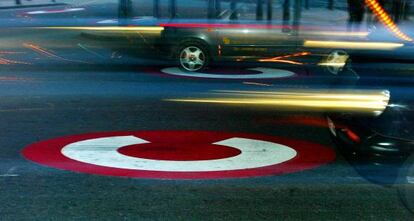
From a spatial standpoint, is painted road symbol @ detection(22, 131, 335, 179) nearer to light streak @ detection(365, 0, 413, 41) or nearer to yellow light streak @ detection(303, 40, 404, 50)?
yellow light streak @ detection(303, 40, 404, 50)

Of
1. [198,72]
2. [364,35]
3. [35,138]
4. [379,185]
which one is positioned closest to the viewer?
[379,185]

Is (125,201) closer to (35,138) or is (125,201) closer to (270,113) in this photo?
(35,138)

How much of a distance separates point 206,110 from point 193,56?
3023 mm

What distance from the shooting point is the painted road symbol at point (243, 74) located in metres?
10.4

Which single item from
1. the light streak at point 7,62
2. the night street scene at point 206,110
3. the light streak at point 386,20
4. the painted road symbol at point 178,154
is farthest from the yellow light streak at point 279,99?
the light streak at point 7,62

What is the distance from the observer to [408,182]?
15.0 feet

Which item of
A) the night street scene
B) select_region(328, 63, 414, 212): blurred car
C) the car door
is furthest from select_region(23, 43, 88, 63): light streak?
select_region(328, 63, 414, 212): blurred car

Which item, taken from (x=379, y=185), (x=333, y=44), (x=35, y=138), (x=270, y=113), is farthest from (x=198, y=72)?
(x=379, y=185)

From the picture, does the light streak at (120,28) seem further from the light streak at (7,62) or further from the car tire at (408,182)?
the car tire at (408,182)

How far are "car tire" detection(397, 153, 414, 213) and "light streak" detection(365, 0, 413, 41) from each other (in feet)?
3.36

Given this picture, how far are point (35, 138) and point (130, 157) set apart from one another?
126 centimetres

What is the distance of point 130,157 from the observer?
5848 mm

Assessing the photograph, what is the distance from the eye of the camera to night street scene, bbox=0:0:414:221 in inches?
184

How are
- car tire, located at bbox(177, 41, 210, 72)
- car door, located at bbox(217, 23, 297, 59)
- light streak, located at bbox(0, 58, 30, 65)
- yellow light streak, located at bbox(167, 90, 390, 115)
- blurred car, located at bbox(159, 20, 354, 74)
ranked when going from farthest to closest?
light streak, located at bbox(0, 58, 30, 65) < car tire, located at bbox(177, 41, 210, 72) < car door, located at bbox(217, 23, 297, 59) < blurred car, located at bbox(159, 20, 354, 74) < yellow light streak, located at bbox(167, 90, 390, 115)
